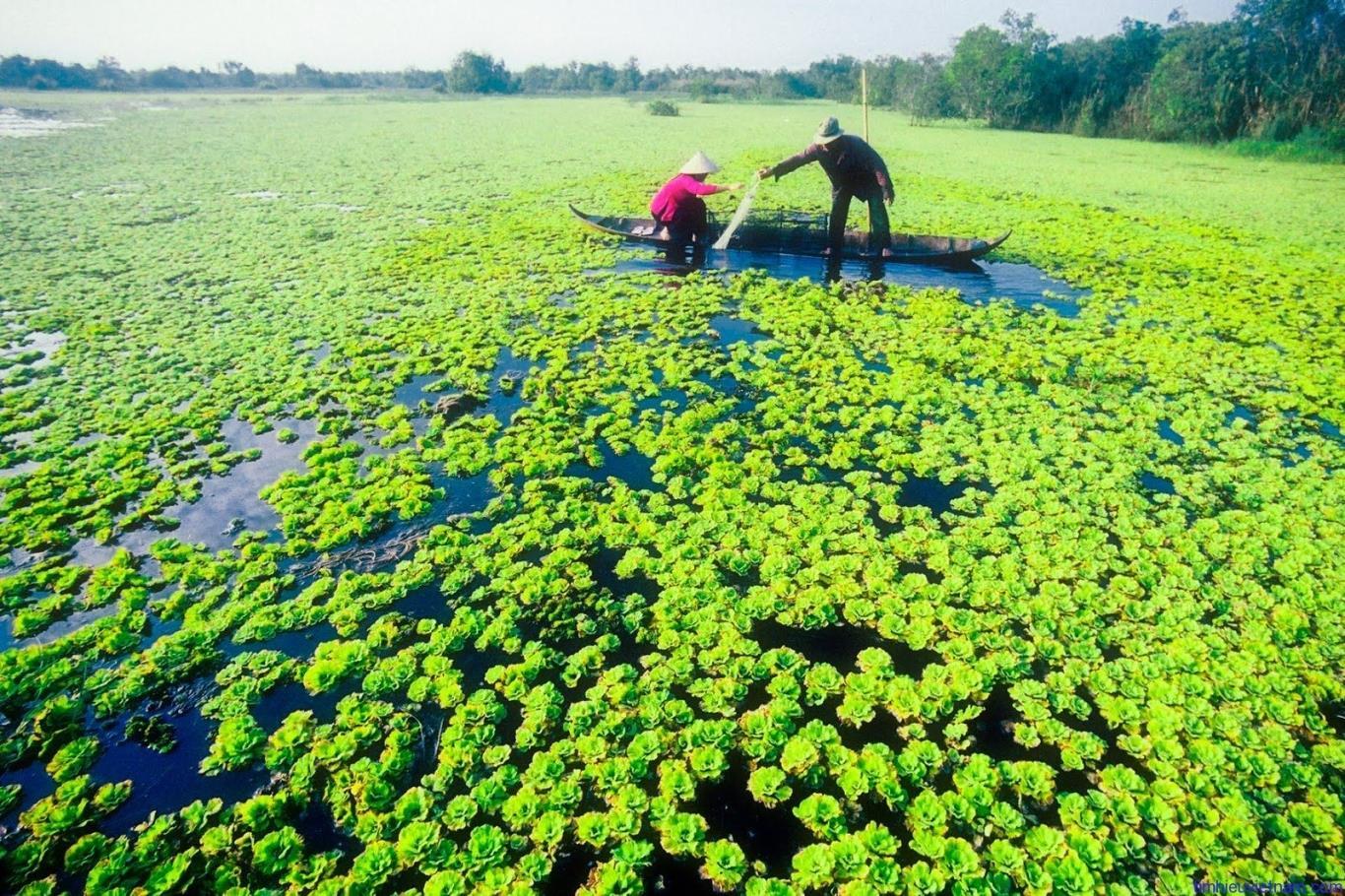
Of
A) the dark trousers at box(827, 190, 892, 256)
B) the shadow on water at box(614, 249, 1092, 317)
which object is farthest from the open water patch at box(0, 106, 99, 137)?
the dark trousers at box(827, 190, 892, 256)

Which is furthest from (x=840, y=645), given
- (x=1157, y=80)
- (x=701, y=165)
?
(x=1157, y=80)

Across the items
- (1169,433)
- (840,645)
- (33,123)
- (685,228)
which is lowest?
(840,645)

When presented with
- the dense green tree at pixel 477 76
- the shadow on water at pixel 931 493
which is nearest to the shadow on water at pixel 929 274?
the shadow on water at pixel 931 493

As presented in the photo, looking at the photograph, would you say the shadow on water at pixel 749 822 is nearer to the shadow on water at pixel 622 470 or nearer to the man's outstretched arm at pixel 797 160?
the shadow on water at pixel 622 470

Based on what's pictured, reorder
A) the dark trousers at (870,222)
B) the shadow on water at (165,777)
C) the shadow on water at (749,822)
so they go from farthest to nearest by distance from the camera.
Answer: the dark trousers at (870,222) → the shadow on water at (165,777) → the shadow on water at (749,822)

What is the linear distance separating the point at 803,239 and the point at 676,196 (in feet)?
7.48

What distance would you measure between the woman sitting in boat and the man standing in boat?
37.1 inches

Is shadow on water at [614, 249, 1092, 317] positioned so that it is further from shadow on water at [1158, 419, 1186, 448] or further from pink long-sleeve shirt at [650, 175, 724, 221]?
shadow on water at [1158, 419, 1186, 448]

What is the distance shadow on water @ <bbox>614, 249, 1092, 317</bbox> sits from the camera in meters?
8.52

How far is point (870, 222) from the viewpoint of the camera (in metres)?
9.36

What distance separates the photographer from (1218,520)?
4297 millimetres

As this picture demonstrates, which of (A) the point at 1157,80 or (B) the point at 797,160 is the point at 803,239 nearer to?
(B) the point at 797,160

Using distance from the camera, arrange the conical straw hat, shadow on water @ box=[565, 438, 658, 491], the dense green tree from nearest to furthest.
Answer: shadow on water @ box=[565, 438, 658, 491], the conical straw hat, the dense green tree

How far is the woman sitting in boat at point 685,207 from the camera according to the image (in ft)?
30.9
